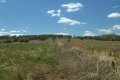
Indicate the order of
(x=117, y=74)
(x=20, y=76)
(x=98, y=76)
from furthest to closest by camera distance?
(x=20, y=76), (x=98, y=76), (x=117, y=74)

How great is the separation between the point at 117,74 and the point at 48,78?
401 centimetres

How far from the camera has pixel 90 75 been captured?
10.5 m

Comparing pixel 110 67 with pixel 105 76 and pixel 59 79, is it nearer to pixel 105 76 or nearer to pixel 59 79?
pixel 105 76

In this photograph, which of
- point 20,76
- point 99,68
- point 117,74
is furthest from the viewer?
point 20,76

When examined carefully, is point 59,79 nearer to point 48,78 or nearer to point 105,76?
point 48,78

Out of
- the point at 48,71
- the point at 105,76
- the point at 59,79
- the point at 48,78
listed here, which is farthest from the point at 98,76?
the point at 48,71

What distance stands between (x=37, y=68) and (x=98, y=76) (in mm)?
5513

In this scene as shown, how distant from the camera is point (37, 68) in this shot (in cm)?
1535

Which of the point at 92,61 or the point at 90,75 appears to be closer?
the point at 90,75

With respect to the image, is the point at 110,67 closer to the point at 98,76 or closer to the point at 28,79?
the point at 98,76

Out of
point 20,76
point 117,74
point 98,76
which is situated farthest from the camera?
point 20,76

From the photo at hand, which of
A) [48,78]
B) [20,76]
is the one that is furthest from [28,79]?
[48,78]

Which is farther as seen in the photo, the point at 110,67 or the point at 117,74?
the point at 110,67

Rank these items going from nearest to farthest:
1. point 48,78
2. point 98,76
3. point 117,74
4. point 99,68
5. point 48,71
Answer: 1. point 117,74
2. point 98,76
3. point 99,68
4. point 48,78
5. point 48,71
